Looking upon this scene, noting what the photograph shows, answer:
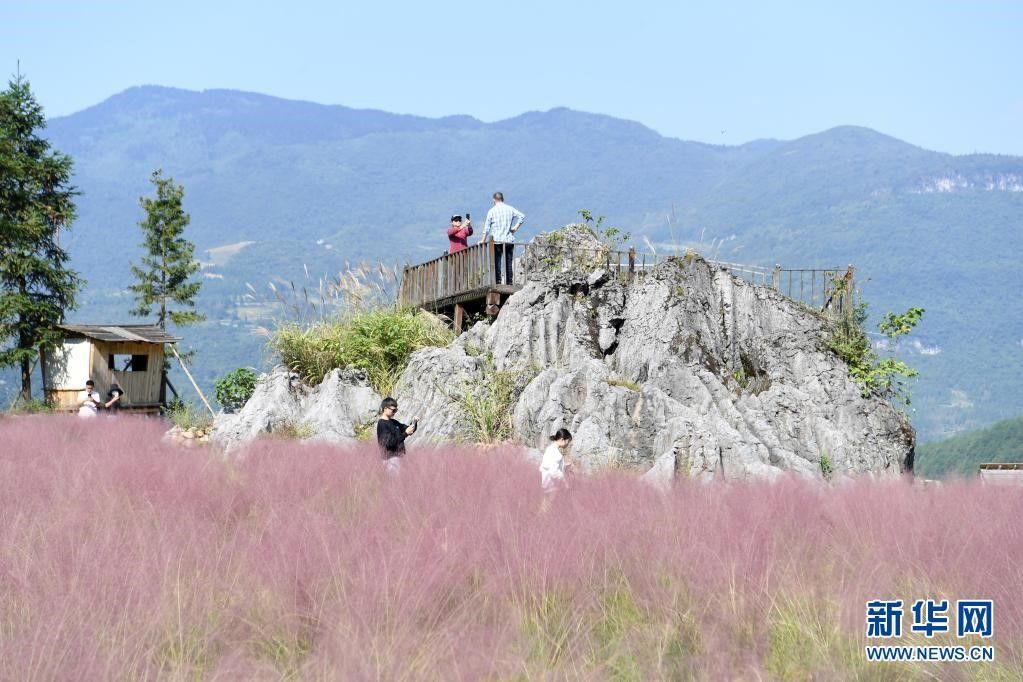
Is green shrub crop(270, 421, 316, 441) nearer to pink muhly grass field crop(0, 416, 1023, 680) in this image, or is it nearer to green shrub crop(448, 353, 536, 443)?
green shrub crop(448, 353, 536, 443)

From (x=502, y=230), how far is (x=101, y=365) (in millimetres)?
16746

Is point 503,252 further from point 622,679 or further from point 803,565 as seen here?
point 622,679

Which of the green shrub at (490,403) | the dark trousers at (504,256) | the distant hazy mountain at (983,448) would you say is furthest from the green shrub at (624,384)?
the distant hazy mountain at (983,448)

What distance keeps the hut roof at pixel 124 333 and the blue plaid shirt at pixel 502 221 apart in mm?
15719

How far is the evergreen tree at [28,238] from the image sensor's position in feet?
102

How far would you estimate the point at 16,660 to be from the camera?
538cm

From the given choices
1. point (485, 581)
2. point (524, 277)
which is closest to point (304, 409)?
point (524, 277)

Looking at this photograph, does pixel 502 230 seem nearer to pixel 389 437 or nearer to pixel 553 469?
pixel 389 437

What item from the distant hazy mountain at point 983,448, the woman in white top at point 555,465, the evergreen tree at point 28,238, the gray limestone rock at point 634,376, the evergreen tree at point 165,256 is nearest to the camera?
the woman in white top at point 555,465

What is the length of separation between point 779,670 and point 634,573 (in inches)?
56.7

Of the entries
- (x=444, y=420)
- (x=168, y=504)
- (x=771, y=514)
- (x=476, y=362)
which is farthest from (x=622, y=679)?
(x=476, y=362)

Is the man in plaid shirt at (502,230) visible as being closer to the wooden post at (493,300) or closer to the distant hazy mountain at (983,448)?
the wooden post at (493,300)

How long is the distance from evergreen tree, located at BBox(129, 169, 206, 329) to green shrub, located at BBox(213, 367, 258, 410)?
1607 cm

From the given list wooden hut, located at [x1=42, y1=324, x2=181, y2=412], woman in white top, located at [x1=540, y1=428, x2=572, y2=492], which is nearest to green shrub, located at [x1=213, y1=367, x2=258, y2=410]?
wooden hut, located at [x1=42, y1=324, x2=181, y2=412]
